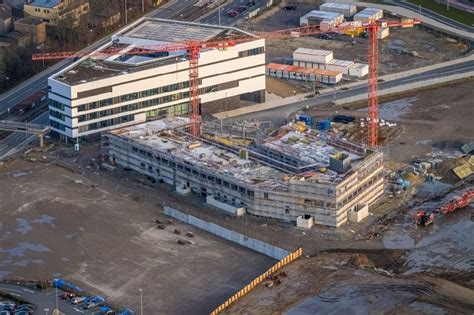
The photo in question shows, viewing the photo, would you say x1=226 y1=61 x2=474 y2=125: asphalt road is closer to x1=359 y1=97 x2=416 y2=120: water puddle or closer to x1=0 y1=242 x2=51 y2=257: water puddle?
x1=359 y1=97 x2=416 y2=120: water puddle

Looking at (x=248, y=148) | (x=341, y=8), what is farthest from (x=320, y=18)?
(x=248, y=148)

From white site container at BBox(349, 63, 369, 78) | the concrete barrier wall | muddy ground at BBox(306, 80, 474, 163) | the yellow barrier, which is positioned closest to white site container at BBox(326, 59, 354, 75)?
white site container at BBox(349, 63, 369, 78)

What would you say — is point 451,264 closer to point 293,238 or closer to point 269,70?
point 293,238

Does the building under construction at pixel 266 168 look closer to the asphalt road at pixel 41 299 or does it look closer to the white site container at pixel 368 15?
the asphalt road at pixel 41 299

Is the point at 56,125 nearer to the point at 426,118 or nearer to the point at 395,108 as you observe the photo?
the point at 395,108

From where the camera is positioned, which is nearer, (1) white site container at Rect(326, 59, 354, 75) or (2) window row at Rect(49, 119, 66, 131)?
(2) window row at Rect(49, 119, 66, 131)
